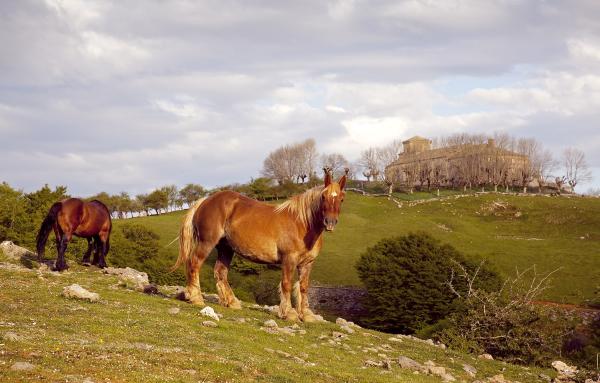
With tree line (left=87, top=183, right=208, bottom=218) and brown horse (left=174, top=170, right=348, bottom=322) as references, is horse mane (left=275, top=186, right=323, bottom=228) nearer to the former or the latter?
brown horse (left=174, top=170, right=348, bottom=322)

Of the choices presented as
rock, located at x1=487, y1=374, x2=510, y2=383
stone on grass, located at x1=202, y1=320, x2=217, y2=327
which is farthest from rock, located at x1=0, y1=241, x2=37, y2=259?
rock, located at x1=487, y1=374, x2=510, y2=383

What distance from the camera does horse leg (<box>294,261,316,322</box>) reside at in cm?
1662

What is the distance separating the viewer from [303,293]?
16.8 metres

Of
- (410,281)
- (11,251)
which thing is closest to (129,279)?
(11,251)

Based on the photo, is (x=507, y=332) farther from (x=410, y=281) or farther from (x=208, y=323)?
(x=410, y=281)

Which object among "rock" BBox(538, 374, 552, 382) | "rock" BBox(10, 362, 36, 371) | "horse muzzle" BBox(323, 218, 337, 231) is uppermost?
"horse muzzle" BBox(323, 218, 337, 231)

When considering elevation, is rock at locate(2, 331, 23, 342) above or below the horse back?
below

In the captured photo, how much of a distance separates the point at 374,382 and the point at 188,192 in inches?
4903

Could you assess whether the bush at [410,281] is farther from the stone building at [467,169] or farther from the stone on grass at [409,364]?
the stone building at [467,169]

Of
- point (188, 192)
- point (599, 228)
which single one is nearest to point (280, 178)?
point (188, 192)

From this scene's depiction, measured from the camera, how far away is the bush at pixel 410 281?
48719 mm

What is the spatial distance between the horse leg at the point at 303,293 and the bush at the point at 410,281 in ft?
105

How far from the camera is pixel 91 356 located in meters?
9.11

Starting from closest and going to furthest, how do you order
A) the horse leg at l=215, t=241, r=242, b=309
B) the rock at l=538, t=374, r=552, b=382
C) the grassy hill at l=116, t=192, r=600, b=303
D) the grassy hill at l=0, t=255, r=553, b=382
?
the grassy hill at l=0, t=255, r=553, b=382 → the rock at l=538, t=374, r=552, b=382 → the horse leg at l=215, t=241, r=242, b=309 → the grassy hill at l=116, t=192, r=600, b=303
